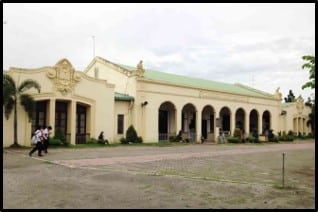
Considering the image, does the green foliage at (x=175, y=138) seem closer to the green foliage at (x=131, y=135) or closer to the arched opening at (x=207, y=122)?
the green foliage at (x=131, y=135)

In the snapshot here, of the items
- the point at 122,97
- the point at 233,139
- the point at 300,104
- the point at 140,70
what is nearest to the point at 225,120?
the point at 233,139

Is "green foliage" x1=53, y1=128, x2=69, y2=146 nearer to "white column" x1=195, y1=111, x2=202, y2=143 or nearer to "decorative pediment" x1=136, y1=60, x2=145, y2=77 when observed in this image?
"decorative pediment" x1=136, y1=60, x2=145, y2=77

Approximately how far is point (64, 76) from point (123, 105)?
5.62 meters

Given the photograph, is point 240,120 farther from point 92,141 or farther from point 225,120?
point 92,141

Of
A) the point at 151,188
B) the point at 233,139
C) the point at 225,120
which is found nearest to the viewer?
the point at 151,188

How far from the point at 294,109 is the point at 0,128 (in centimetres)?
3747

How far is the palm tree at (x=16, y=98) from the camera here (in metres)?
19.7

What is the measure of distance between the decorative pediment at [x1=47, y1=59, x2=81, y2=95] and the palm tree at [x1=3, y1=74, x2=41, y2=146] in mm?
1795

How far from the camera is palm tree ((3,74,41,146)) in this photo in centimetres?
1967

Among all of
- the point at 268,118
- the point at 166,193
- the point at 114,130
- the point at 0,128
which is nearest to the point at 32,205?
the point at 166,193

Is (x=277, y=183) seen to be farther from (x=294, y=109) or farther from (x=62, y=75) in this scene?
(x=294, y=109)

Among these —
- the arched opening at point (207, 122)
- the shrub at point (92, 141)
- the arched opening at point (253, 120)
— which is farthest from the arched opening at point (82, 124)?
the arched opening at point (253, 120)

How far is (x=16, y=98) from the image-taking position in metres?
20.4

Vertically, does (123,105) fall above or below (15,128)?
above
